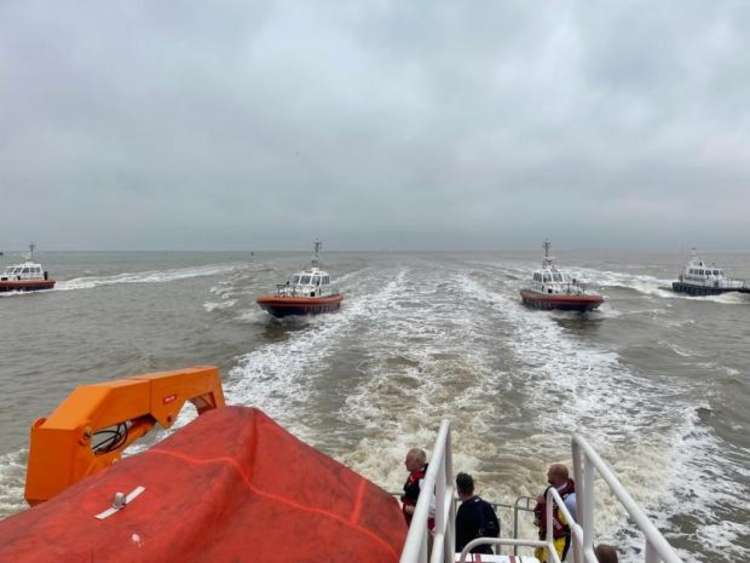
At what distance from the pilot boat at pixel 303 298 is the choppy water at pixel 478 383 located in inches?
32.7

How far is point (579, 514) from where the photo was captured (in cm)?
325

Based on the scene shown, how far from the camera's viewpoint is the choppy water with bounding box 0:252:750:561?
8.96 meters

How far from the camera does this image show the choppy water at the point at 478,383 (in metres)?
8.96

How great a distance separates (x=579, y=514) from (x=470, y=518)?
1798mm

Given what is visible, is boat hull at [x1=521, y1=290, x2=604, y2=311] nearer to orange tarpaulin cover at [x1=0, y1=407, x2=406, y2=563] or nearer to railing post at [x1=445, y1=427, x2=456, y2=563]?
railing post at [x1=445, y1=427, x2=456, y2=563]

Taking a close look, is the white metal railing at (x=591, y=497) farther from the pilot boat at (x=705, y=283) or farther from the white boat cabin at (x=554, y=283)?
the pilot boat at (x=705, y=283)

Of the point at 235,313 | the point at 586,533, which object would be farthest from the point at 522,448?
the point at 235,313

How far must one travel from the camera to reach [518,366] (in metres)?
16.9

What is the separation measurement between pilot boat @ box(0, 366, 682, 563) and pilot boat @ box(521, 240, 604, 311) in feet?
94.0

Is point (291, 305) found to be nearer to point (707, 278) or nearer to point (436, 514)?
point (436, 514)

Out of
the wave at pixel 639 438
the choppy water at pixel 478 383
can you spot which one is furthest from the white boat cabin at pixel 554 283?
the wave at pixel 639 438

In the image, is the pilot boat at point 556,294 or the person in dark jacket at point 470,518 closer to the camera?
the person in dark jacket at point 470,518

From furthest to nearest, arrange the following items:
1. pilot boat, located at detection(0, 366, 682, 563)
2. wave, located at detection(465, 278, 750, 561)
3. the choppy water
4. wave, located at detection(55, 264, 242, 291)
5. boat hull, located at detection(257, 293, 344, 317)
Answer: wave, located at detection(55, 264, 242, 291) → boat hull, located at detection(257, 293, 344, 317) → the choppy water → wave, located at detection(465, 278, 750, 561) → pilot boat, located at detection(0, 366, 682, 563)

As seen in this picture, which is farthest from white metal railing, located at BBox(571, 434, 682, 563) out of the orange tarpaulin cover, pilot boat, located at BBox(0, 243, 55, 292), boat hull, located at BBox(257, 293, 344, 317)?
pilot boat, located at BBox(0, 243, 55, 292)
